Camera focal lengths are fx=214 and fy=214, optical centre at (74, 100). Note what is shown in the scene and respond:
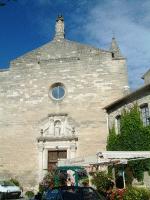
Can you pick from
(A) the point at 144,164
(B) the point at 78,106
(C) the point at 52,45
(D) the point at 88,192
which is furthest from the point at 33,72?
(D) the point at 88,192

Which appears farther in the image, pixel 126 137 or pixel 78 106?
pixel 78 106

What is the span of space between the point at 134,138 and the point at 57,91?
7285mm

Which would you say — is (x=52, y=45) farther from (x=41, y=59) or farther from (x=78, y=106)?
(x=78, y=106)

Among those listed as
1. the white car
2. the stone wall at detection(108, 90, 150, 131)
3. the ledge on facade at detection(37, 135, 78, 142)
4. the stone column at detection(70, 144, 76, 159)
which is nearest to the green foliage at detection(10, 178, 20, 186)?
the white car

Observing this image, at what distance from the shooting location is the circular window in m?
16.5

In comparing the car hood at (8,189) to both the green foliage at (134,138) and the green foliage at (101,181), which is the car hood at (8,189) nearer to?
the green foliage at (101,181)

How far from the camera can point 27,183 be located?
14.5m

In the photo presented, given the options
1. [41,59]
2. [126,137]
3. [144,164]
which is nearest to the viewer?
[144,164]

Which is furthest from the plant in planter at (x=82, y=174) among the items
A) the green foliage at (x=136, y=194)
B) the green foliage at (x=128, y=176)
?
the green foliage at (x=136, y=194)

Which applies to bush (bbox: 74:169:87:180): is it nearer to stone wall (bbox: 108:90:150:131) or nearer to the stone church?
the stone church

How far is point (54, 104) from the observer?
15984 millimetres

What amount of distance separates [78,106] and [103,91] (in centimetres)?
214

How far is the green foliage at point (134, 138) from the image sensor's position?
36.3 feet

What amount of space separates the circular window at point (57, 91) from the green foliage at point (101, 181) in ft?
27.5
